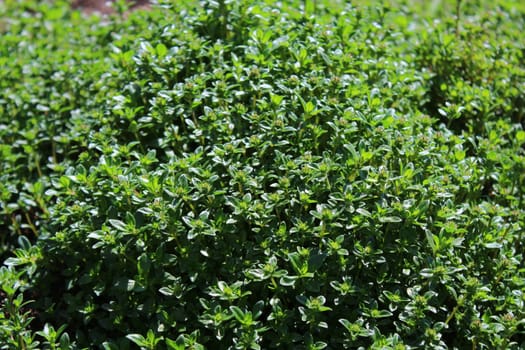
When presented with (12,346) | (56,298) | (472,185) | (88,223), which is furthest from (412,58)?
(12,346)

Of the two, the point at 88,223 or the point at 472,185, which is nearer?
the point at 88,223

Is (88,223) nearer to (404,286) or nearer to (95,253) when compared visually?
(95,253)

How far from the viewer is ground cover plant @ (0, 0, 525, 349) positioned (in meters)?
2.74

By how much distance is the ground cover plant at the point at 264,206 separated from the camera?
2.74 meters

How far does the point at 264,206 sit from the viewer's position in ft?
9.26

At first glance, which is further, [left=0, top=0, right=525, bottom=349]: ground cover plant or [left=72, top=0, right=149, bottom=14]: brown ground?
[left=72, top=0, right=149, bottom=14]: brown ground

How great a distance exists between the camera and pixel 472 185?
3.19 metres

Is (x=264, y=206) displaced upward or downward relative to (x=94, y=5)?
upward

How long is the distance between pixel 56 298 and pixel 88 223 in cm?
54

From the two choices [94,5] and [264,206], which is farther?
[94,5]

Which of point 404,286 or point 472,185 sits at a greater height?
point 472,185

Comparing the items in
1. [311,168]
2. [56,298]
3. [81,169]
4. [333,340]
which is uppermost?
[311,168]

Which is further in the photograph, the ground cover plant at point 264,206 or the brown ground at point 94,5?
the brown ground at point 94,5

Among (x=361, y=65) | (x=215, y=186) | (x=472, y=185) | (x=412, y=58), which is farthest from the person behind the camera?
(x=412, y=58)
